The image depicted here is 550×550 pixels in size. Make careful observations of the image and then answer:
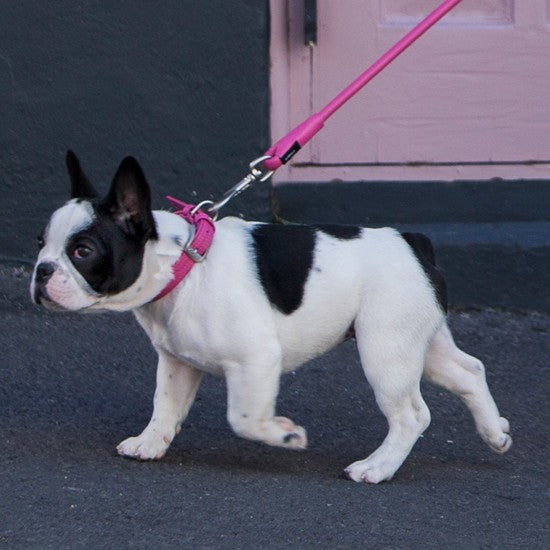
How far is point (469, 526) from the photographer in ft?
14.4

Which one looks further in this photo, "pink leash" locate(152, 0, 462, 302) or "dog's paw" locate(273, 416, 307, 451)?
"dog's paw" locate(273, 416, 307, 451)

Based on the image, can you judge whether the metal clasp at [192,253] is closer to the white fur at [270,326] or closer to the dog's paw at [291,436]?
the white fur at [270,326]

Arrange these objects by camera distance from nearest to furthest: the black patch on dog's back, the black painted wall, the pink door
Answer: the black patch on dog's back
the black painted wall
the pink door

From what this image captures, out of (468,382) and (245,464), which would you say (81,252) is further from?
(468,382)

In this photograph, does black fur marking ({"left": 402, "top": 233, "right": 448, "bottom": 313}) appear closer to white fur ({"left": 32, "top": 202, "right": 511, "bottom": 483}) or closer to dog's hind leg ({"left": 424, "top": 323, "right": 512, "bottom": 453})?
white fur ({"left": 32, "top": 202, "right": 511, "bottom": 483})

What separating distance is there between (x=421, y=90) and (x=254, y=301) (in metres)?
2.72

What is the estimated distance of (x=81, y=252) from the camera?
4309mm

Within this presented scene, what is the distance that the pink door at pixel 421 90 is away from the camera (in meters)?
6.87

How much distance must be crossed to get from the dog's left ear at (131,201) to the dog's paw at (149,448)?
808mm

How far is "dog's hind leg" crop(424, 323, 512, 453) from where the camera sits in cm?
493

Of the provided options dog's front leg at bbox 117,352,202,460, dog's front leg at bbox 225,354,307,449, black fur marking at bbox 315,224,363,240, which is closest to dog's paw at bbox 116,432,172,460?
dog's front leg at bbox 117,352,202,460

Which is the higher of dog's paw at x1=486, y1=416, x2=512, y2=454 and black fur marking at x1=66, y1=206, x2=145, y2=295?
black fur marking at x1=66, y1=206, x2=145, y2=295

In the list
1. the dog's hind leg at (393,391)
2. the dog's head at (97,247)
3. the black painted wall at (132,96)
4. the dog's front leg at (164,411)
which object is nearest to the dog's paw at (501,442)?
the dog's hind leg at (393,391)

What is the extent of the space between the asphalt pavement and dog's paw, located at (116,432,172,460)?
0.04 metres
